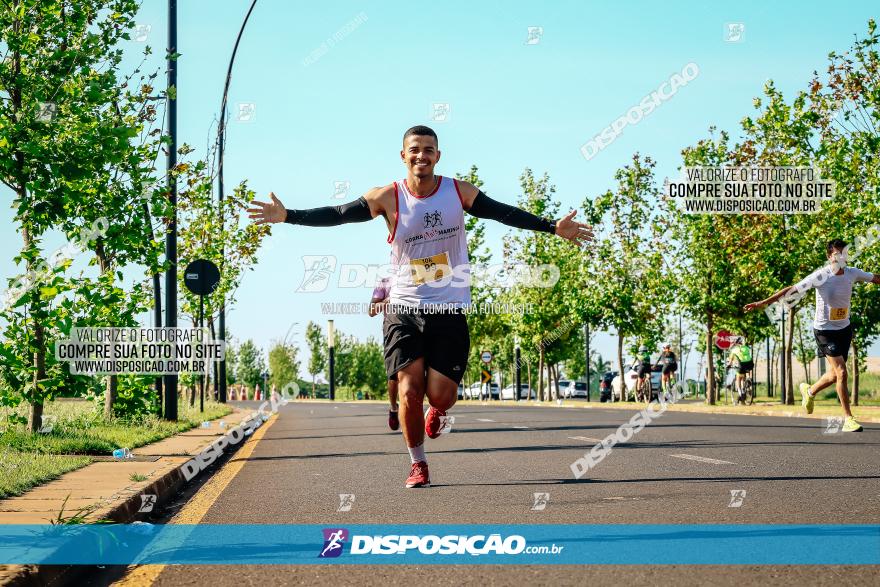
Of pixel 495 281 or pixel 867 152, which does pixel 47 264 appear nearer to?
pixel 867 152

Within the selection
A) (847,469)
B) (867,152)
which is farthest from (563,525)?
(867,152)

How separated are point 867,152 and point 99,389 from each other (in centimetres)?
1797

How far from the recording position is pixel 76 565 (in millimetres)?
5281

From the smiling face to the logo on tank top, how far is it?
272 millimetres

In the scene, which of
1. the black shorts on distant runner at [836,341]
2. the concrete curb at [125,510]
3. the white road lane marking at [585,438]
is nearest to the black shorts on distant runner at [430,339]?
the concrete curb at [125,510]

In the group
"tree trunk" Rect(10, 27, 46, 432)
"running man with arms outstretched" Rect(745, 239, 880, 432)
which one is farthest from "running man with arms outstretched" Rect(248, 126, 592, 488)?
"running man with arms outstretched" Rect(745, 239, 880, 432)

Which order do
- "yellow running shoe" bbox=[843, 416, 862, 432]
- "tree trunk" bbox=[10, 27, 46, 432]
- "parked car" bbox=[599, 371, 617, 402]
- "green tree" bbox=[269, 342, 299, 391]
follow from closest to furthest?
"tree trunk" bbox=[10, 27, 46, 432] < "yellow running shoe" bbox=[843, 416, 862, 432] < "parked car" bbox=[599, 371, 617, 402] < "green tree" bbox=[269, 342, 299, 391]

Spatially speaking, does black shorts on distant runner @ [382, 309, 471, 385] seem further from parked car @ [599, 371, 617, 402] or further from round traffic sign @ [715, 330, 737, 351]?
parked car @ [599, 371, 617, 402]

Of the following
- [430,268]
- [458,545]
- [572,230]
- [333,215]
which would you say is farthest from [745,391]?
[458,545]

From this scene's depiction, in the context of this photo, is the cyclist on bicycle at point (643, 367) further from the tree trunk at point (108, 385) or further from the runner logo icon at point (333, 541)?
the runner logo icon at point (333, 541)

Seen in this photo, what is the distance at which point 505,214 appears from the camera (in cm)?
749

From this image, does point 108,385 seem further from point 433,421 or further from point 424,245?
point 424,245

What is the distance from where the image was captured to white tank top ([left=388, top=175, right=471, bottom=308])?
23.7 ft

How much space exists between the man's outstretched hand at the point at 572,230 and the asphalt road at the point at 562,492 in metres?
1.84
